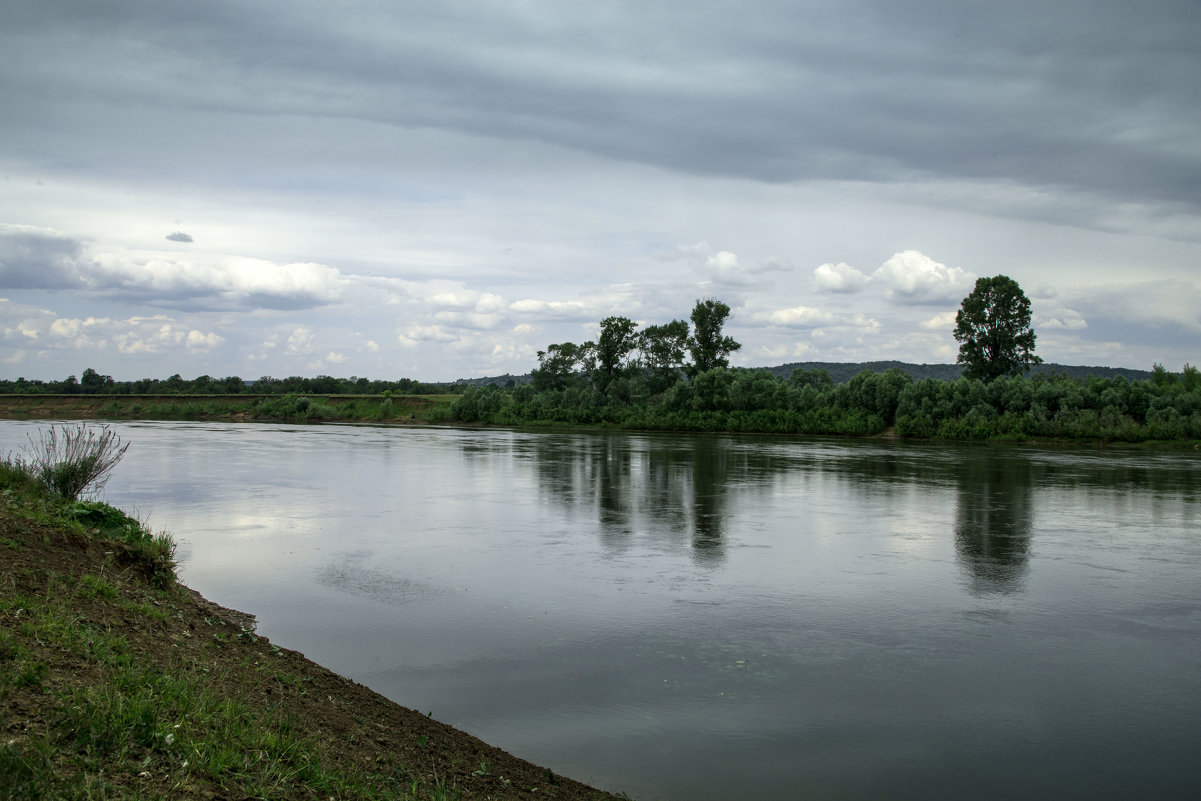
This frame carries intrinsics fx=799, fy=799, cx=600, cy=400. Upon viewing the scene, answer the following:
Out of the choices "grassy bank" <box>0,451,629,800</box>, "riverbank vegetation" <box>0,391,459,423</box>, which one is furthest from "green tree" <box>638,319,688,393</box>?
"grassy bank" <box>0,451,629,800</box>

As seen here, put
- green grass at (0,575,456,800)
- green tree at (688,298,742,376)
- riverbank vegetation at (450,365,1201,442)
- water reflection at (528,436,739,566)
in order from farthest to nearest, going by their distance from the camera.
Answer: green tree at (688,298,742,376), riverbank vegetation at (450,365,1201,442), water reflection at (528,436,739,566), green grass at (0,575,456,800)

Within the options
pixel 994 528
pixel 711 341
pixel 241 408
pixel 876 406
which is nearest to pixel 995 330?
pixel 876 406

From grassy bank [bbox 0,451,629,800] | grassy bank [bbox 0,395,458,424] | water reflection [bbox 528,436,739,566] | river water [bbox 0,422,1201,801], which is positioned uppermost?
grassy bank [bbox 0,395,458,424]

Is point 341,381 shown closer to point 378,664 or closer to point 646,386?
point 646,386

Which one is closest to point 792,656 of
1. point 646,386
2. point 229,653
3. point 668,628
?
point 668,628

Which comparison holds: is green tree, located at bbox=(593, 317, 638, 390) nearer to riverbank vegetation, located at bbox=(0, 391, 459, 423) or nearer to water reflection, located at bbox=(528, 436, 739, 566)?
riverbank vegetation, located at bbox=(0, 391, 459, 423)

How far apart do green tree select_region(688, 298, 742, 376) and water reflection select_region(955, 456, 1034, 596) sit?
51.6 meters

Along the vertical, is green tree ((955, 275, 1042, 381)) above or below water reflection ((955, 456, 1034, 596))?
above

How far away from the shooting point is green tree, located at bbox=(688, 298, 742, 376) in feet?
267

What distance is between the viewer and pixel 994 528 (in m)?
17.0

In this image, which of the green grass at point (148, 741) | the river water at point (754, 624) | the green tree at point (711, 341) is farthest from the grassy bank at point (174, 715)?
the green tree at point (711, 341)

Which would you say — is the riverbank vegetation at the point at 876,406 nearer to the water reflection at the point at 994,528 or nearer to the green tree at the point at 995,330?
the green tree at the point at 995,330

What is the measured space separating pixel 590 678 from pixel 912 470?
26469mm

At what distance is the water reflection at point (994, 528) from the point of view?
1255 cm
